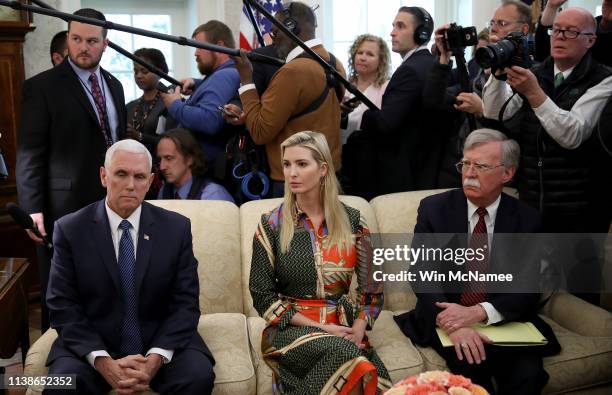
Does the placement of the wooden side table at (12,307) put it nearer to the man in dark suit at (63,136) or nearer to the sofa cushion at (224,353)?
the sofa cushion at (224,353)

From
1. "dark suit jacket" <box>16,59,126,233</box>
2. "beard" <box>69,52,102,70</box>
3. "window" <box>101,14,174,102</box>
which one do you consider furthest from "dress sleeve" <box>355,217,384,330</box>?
"window" <box>101,14,174,102</box>

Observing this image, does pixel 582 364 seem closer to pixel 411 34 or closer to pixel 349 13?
pixel 411 34

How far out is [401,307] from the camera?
3.02 metres

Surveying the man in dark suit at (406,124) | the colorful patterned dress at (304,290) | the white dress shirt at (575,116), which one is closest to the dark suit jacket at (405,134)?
the man in dark suit at (406,124)

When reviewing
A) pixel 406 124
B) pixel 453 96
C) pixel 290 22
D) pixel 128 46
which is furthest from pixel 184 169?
pixel 128 46

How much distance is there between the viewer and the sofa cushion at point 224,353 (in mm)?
2352

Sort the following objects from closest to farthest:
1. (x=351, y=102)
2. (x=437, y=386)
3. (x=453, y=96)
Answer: (x=437, y=386), (x=453, y=96), (x=351, y=102)

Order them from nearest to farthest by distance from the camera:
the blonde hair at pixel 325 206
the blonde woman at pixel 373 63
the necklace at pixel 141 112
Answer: the blonde hair at pixel 325 206
the blonde woman at pixel 373 63
the necklace at pixel 141 112

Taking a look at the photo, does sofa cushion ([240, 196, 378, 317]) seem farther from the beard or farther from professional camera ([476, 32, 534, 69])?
the beard

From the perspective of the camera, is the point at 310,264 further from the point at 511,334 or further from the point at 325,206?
the point at 511,334

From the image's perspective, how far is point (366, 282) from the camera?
2646 millimetres

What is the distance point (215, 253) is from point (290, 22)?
3.33 ft

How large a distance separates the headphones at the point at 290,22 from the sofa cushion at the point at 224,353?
122 centimetres

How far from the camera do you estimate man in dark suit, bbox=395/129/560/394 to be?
8.27 ft
